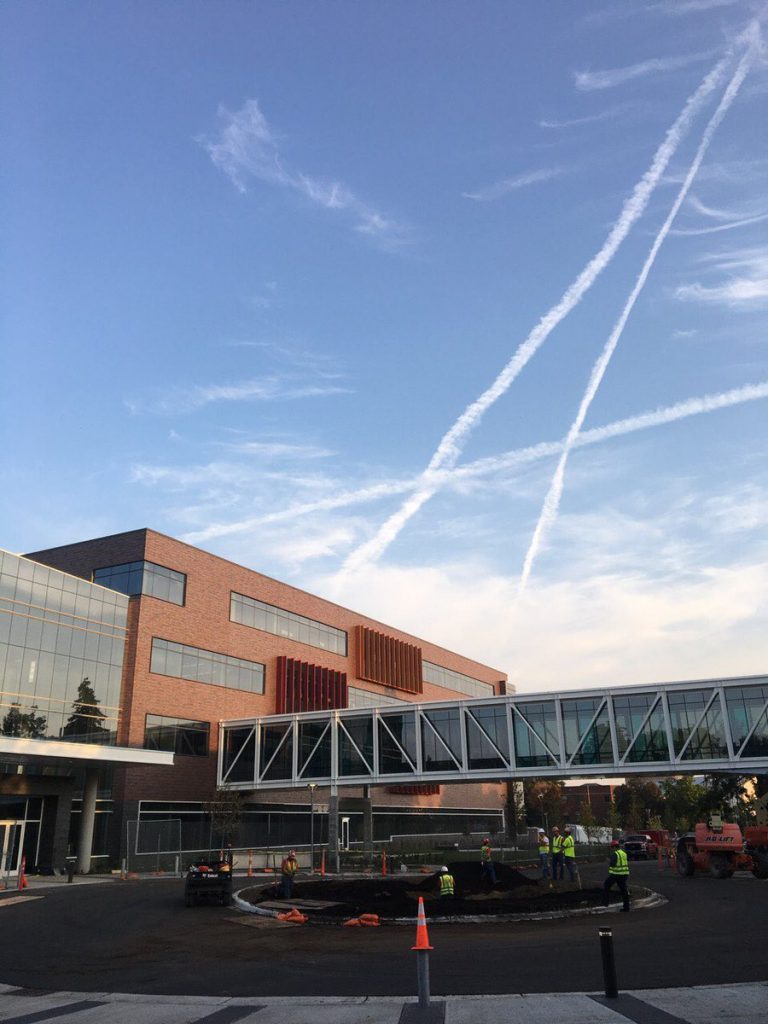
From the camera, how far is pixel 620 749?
45.4 m

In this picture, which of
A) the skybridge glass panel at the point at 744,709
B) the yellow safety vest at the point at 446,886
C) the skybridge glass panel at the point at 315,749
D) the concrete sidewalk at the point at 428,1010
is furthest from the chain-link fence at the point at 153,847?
the concrete sidewalk at the point at 428,1010

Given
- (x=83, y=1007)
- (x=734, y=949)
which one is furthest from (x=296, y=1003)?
(x=734, y=949)

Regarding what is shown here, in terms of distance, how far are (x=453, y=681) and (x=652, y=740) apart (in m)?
39.1

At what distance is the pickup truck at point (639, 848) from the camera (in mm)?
59938

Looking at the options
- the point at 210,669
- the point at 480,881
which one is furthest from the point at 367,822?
the point at 480,881

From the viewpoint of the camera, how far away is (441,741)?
4972cm

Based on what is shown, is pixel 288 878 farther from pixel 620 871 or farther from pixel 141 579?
pixel 141 579

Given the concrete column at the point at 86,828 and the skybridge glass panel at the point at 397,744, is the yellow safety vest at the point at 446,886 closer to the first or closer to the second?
the concrete column at the point at 86,828

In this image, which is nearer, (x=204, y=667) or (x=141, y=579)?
(x=141, y=579)

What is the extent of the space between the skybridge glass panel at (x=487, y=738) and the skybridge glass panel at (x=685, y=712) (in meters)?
9.03

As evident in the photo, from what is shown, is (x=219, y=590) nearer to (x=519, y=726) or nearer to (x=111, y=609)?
(x=111, y=609)

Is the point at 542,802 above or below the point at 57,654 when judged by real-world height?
below

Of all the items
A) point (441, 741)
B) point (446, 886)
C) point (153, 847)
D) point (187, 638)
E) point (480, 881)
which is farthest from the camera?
point (187, 638)

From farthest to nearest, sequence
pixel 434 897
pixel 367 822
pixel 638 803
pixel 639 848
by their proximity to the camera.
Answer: pixel 638 803
pixel 639 848
pixel 367 822
pixel 434 897
